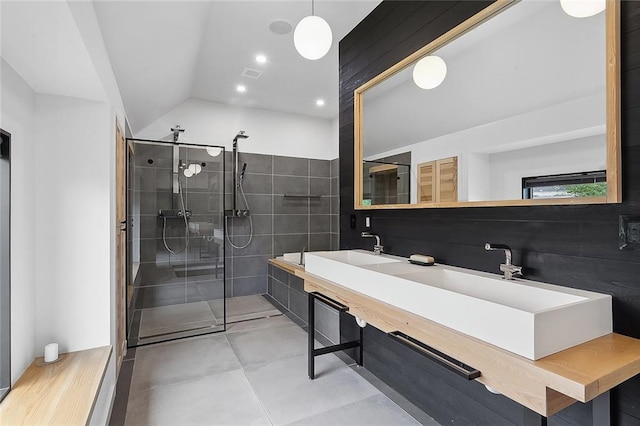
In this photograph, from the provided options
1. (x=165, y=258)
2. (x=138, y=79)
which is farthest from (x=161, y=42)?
(x=165, y=258)

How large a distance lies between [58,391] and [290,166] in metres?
3.92

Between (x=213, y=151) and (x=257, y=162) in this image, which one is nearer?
(x=213, y=151)

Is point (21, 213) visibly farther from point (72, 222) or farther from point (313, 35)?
point (313, 35)

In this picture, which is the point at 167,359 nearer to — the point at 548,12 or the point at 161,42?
the point at 161,42

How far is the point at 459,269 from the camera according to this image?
1.85 metres

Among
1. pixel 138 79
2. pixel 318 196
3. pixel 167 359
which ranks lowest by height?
pixel 167 359

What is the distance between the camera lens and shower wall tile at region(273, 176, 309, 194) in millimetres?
5016

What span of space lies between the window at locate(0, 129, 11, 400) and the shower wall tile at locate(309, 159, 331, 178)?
3.89 metres

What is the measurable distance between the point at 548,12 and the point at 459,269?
4.25 feet

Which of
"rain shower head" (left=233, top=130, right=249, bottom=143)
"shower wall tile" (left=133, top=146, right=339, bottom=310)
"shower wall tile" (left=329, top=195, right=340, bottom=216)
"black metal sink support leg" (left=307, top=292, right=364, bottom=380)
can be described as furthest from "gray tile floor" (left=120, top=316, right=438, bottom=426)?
"rain shower head" (left=233, top=130, right=249, bottom=143)

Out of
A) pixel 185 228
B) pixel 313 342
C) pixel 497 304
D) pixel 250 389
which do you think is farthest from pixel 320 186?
pixel 497 304

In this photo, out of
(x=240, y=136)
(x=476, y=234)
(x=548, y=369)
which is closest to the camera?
(x=548, y=369)

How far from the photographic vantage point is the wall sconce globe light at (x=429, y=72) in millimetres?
2033

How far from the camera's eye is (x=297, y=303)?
150 inches
